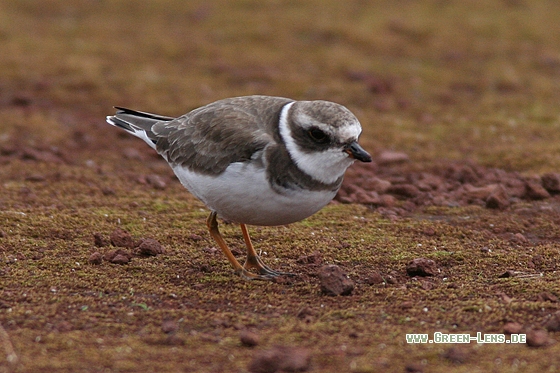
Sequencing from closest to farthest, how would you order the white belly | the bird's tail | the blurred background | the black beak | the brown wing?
the black beak, the white belly, the brown wing, the bird's tail, the blurred background

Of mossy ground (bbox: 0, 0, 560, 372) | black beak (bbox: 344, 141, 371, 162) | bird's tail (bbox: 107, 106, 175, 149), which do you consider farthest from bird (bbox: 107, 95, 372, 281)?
bird's tail (bbox: 107, 106, 175, 149)

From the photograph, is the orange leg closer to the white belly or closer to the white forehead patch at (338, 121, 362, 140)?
the white belly

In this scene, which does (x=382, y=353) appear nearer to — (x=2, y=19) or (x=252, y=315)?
(x=252, y=315)

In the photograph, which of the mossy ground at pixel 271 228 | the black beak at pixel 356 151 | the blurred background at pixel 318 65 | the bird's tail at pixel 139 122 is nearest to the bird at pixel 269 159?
the black beak at pixel 356 151

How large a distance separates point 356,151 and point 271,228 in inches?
77.6

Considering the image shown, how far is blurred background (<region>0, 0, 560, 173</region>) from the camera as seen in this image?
10.3m

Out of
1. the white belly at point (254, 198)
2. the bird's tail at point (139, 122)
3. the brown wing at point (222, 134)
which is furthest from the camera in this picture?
the bird's tail at point (139, 122)

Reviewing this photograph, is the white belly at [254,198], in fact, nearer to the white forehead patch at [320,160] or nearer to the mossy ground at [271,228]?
the white forehead patch at [320,160]

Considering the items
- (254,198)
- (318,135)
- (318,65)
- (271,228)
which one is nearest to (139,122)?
(271,228)

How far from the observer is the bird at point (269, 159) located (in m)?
5.60

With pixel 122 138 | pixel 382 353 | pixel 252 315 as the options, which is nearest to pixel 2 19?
pixel 122 138

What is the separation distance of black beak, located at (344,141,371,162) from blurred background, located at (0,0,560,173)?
151 inches

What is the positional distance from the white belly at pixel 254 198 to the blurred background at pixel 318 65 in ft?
12.6

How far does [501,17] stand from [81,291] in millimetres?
11991
